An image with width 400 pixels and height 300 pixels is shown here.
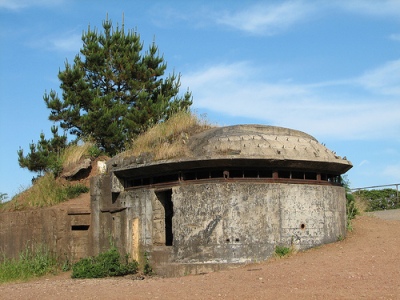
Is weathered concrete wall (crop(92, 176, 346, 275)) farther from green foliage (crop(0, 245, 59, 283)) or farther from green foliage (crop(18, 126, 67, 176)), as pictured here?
green foliage (crop(18, 126, 67, 176))

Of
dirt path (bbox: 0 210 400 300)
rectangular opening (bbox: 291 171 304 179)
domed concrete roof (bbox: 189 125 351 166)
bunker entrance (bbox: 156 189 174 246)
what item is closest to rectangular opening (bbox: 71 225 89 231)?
bunker entrance (bbox: 156 189 174 246)

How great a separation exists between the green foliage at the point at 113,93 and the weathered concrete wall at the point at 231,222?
983cm

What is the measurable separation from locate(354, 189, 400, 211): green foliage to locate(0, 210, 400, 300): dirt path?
11085 millimetres

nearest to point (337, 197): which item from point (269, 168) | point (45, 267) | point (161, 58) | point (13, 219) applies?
point (269, 168)

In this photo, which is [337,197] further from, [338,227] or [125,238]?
[125,238]

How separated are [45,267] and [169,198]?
355 centimetres

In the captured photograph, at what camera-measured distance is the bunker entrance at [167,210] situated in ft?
41.0

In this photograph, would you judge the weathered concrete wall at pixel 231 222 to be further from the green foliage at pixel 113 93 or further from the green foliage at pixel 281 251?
the green foliage at pixel 113 93

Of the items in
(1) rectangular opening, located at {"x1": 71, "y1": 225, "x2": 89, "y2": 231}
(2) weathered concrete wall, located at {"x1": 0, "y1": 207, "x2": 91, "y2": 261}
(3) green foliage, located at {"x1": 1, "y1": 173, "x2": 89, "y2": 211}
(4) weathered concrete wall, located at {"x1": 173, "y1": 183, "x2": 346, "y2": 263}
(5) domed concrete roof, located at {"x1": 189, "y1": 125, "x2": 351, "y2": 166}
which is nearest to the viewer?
(4) weathered concrete wall, located at {"x1": 173, "y1": 183, "x2": 346, "y2": 263}

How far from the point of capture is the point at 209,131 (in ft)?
42.8

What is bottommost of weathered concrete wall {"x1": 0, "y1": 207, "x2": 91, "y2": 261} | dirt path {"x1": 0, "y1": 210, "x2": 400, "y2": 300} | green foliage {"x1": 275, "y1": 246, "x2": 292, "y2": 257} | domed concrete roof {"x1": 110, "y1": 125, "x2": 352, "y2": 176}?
dirt path {"x1": 0, "y1": 210, "x2": 400, "y2": 300}

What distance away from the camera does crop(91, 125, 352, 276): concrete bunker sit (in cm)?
1145

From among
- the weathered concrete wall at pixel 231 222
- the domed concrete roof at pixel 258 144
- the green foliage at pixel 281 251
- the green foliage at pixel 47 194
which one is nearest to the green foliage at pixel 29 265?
the green foliage at pixel 47 194

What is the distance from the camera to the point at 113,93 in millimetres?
23281
